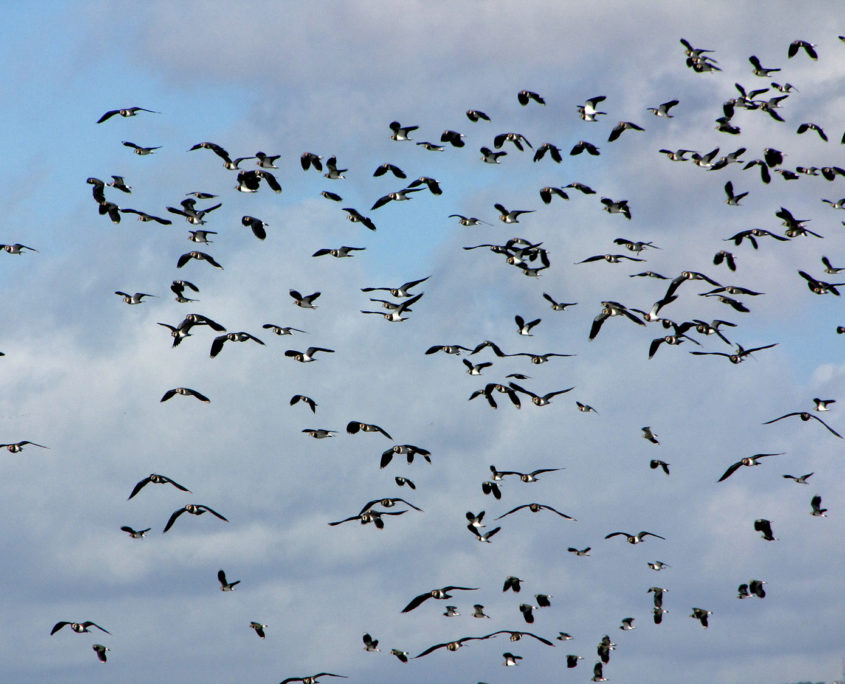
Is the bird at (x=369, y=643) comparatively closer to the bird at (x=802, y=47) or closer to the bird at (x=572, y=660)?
the bird at (x=572, y=660)

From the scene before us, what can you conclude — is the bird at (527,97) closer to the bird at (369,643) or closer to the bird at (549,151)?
the bird at (549,151)

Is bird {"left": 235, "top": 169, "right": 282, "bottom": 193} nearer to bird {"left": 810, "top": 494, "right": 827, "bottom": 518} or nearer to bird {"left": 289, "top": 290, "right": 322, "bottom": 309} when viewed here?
bird {"left": 289, "top": 290, "right": 322, "bottom": 309}

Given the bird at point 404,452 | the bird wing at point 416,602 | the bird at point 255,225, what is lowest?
the bird wing at point 416,602

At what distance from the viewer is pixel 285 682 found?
289 ft

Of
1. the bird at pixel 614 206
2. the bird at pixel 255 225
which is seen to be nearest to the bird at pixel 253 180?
the bird at pixel 255 225

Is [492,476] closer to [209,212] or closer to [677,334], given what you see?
[677,334]

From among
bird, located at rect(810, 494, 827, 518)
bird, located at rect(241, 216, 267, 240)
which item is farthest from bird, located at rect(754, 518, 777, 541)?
bird, located at rect(241, 216, 267, 240)

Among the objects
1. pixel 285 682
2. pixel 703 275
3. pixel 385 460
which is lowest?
pixel 285 682

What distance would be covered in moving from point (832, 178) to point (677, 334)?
525 inches

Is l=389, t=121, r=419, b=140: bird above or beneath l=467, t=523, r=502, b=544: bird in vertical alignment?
above

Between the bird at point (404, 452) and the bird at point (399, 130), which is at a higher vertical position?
the bird at point (399, 130)

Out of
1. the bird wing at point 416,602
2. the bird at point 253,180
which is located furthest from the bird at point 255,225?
the bird wing at point 416,602

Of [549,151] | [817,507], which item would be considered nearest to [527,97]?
[549,151]

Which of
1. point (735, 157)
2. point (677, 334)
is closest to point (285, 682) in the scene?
point (677, 334)
